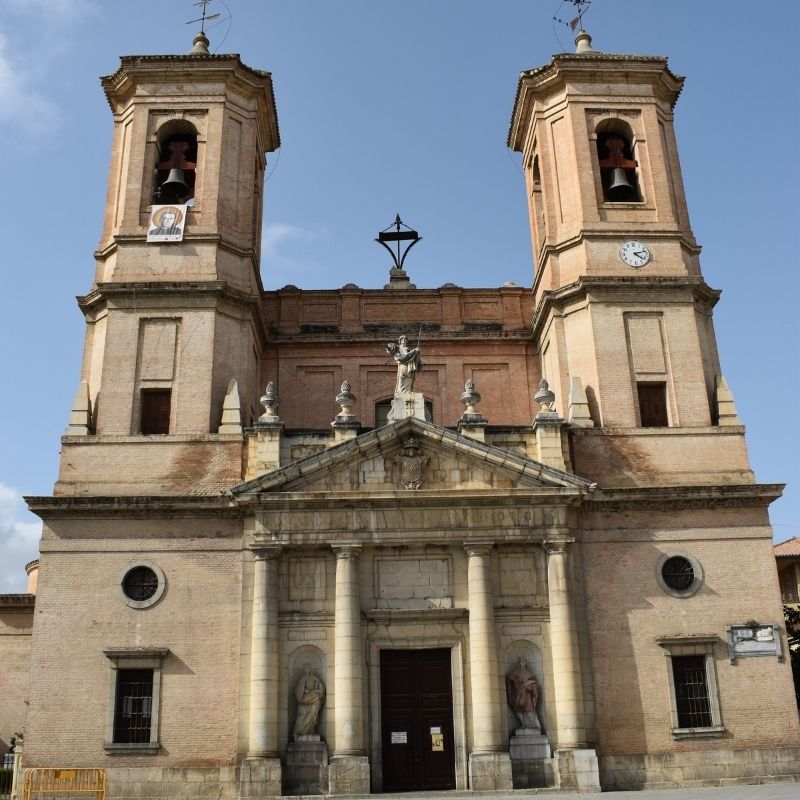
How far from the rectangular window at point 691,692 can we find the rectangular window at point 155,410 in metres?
14.9

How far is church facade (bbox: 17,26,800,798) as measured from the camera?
910 inches

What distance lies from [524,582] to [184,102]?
59.6 feet

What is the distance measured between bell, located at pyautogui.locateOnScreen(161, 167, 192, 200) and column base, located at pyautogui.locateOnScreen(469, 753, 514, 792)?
60.4ft

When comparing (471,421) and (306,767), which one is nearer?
(306,767)

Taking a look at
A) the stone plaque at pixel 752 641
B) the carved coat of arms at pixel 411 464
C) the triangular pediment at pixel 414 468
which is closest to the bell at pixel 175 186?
the triangular pediment at pixel 414 468

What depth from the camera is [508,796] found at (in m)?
21.4

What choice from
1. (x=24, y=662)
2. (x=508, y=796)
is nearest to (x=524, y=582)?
(x=508, y=796)

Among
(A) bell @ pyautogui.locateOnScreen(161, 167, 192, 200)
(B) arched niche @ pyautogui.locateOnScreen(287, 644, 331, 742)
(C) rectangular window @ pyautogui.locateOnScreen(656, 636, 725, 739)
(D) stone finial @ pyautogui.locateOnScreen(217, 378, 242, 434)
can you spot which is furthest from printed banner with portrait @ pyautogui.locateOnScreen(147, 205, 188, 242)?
(C) rectangular window @ pyautogui.locateOnScreen(656, 636, 725, 739)

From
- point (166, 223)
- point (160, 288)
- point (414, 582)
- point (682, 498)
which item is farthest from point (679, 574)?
point (166, 223)

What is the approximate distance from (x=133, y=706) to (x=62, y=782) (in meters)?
2.28

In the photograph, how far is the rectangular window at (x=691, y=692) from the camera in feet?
78.2

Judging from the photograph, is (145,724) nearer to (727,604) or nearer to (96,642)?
(96,642)

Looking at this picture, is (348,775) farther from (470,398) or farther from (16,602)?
(16,602)

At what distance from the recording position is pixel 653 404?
2719 centimetres
